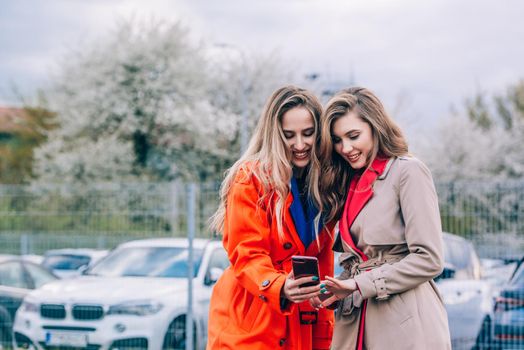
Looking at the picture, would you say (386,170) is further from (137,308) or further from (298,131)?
(137,308)

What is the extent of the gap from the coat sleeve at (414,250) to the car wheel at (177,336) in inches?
203

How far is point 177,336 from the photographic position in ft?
27.3

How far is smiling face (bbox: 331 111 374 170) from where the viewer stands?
3.58 m

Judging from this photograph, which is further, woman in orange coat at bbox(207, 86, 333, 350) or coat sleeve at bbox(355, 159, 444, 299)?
woman in orange coat at bbox(207, 86, 333, 350)

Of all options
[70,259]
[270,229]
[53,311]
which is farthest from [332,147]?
[70,259]

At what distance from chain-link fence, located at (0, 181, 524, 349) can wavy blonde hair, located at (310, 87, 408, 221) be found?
4406 millimetres

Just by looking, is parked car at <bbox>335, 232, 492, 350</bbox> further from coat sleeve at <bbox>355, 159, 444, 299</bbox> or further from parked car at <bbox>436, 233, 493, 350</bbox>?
coat sleeve at <bbox>355, 159, 444, 299</bbox>

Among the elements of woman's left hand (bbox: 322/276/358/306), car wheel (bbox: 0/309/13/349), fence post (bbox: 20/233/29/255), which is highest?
woman's left hand (bbox: 322/276/358/306)

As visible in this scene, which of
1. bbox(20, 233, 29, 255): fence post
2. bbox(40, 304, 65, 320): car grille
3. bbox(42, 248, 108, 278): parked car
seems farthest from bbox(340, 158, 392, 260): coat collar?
bbox(20, 233, 29, 255): fence post

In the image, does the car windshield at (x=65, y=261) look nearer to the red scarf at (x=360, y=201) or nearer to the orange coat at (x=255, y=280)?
the orange coat at (x=255, y=280)

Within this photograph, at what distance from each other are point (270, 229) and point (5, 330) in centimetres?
665

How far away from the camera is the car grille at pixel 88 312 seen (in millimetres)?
Result: 8445

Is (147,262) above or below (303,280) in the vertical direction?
below

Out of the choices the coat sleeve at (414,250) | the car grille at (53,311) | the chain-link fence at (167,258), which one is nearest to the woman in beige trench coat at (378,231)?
the coat sleeve at (414,250)
